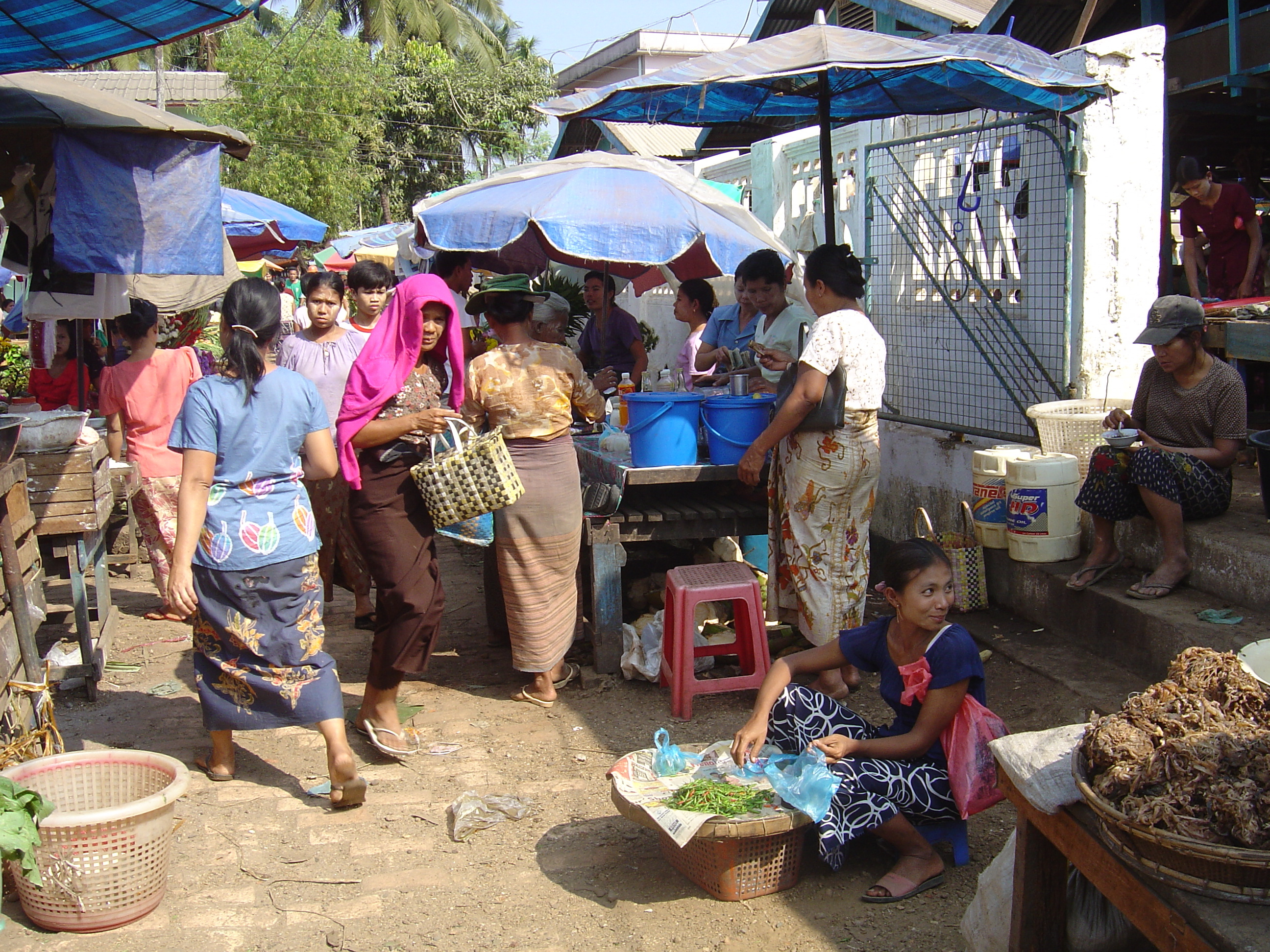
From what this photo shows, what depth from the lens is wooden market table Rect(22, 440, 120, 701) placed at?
4797mm

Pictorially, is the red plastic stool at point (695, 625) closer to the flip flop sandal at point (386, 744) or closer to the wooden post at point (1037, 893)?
the flip flop sandal at point (386, 744)

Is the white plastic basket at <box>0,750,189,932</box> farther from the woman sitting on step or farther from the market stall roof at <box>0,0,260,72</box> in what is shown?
the woman sitting on step

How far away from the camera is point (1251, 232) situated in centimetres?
729

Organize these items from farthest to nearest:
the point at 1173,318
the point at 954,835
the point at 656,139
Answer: the point at 656,139 → the point at 1173,318 → the point at 954,835

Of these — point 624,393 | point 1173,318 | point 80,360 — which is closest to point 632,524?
point 624,393

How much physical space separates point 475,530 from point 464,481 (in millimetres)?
594

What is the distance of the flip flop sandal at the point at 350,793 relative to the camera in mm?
3799

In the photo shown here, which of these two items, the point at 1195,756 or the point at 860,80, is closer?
the point at 1195,756

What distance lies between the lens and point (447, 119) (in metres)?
27.0

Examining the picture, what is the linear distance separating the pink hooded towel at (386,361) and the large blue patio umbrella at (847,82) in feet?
4.33

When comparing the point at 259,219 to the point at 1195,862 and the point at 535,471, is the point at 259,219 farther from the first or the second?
the point at 1195,862

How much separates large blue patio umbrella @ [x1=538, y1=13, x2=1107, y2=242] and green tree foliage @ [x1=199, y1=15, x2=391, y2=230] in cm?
1695

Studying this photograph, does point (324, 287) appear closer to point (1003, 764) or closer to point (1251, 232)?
point (1003, 764)

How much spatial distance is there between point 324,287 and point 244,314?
2.11 meters
